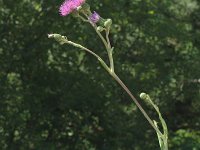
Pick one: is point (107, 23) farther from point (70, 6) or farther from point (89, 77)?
point (89, 77)

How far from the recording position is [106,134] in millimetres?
6062

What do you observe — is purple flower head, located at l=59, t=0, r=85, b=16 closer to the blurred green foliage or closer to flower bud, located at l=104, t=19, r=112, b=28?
flower bud, located at l=104, t=19, r=112, b=28

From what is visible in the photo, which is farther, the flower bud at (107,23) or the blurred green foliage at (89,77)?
the blurred green foliage at (89,77)

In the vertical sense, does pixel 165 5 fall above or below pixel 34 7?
below

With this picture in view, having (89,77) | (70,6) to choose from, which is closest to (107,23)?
(70,6)

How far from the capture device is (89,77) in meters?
5.73

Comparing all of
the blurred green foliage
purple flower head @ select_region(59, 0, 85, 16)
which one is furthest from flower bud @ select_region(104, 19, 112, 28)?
the blurred green foliage

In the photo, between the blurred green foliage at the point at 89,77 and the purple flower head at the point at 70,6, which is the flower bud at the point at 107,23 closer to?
the purple flower head at the point at 70,6

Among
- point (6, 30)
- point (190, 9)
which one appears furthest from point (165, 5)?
point (6, 30)

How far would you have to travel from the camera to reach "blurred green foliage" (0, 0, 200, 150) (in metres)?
5.67

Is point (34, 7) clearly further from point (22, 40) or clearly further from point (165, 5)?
point (165, 5)

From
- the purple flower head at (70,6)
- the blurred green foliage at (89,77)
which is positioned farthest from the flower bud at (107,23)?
the blurred green foliage at (89,77)

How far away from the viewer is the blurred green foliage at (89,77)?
5.67m

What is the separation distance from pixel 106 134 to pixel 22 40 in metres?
1.27
